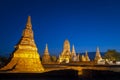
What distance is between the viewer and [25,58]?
33750mm

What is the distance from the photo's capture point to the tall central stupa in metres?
32.6

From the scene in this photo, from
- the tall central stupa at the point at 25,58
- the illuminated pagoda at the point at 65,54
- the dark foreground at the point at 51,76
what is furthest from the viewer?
the illuminated pagoda at the point at 65,54

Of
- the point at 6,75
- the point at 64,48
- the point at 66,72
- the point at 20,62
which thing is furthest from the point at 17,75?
the point at 64,48

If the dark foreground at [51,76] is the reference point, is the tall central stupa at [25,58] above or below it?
above

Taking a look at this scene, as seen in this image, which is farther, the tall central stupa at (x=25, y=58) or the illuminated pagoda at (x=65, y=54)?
the illuminated pagoda at (x=65, y=54)

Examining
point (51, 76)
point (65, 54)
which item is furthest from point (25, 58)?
point (65, 54)

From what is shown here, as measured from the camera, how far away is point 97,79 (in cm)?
1673

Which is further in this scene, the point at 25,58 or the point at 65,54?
the point at 65,54

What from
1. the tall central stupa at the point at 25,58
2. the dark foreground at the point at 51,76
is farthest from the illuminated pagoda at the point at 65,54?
the dark foreground at the point at 51,76

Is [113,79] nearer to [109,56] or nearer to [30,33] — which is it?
[30,33]

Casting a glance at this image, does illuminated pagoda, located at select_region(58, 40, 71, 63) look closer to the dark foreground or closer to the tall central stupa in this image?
the tall central stupa

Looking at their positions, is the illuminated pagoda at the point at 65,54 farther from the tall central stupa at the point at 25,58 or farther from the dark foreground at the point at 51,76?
the dark foreground at the point at 51,76

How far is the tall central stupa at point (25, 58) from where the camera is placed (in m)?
32.6

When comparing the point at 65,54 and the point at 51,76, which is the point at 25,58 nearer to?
the point at 51,76
